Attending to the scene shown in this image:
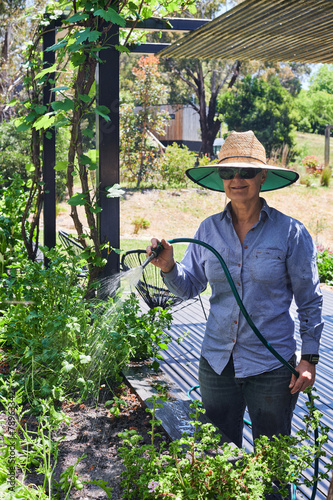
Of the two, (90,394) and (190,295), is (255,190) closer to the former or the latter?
(190,295)

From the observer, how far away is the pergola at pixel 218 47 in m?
2.82

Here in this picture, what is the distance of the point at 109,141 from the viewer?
2832 millimetres

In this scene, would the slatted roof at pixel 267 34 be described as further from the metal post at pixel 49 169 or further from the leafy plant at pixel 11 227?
the leafy plant at pixel 11 227

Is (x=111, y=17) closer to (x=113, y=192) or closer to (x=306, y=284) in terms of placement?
(x=113, y=192)

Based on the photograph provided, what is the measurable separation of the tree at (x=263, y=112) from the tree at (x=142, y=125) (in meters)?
3.98

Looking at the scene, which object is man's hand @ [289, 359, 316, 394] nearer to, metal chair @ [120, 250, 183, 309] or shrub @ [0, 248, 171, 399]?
shrub @ [0, 248, 171, 399]

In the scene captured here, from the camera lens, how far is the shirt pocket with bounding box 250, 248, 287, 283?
6.05 feet

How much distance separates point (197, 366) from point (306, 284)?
1.87 meters

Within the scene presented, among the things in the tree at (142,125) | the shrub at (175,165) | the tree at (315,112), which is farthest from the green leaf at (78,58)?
the tree at (315,112)

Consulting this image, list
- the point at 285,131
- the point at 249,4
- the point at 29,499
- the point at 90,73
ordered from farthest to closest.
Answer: the point at 285,131, the point at 249,4, the point at 90,73, the point at 29,499

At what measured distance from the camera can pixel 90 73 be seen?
2787 millimetres

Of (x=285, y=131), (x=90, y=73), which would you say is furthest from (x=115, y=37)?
(x=285, y=131)

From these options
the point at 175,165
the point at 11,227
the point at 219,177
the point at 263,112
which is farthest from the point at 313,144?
the point at 219,177

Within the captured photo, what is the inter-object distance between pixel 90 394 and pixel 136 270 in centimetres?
57
